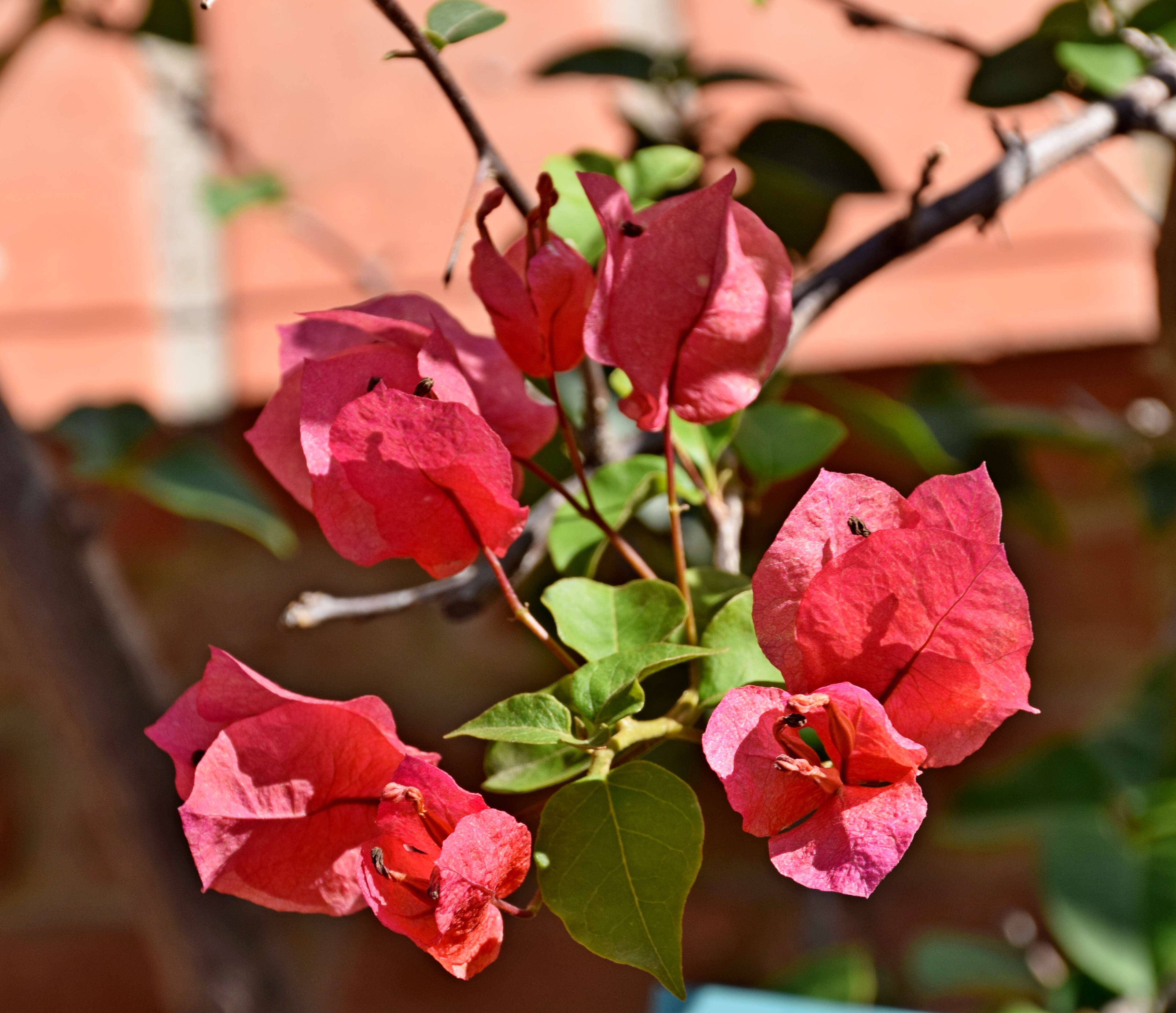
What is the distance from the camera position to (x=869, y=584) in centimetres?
15

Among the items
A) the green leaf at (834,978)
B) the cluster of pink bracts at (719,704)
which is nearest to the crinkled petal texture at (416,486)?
the cluster of pink bracts at (719,704)

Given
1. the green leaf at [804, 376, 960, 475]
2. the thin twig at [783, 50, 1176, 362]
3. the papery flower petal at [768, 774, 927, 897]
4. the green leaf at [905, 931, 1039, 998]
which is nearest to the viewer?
the papery flower petal at [768, 774, 927, 897]

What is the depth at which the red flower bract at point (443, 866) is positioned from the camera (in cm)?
15

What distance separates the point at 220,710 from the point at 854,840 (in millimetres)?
95

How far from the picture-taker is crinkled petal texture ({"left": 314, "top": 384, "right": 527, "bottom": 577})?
0.53ft

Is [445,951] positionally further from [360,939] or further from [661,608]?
[360,939]

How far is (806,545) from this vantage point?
156 mm

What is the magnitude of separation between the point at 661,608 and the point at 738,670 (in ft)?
0.06

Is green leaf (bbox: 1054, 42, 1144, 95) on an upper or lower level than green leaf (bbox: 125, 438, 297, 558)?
upper

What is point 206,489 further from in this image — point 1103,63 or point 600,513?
point 1103,63

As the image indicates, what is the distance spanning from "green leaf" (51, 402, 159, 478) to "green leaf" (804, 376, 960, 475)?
0.93ft

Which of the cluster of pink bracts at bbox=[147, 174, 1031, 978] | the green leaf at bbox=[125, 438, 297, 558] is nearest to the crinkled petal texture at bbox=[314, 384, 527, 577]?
the cluster of pink bracts at bbox=[147, 174, 1031, 978]

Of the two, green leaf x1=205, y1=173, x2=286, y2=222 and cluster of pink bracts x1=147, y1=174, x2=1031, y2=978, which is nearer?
cluster of pink bracts x1=147, y1=174, x2=1031, y2=978

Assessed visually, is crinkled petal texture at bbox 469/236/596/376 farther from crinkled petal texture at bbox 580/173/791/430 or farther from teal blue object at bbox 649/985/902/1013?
teal blue object at bbox 649/985/902/1013
